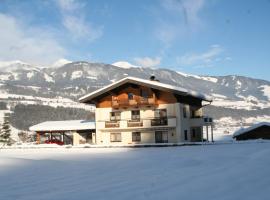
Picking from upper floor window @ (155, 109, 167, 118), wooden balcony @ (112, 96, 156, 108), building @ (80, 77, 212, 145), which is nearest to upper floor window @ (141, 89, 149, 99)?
building @ (80, 77, 212, 145)

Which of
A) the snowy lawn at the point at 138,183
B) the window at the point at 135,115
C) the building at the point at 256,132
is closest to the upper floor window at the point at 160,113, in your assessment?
the window at the point at 135,115

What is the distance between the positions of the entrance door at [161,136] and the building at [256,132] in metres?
10.7

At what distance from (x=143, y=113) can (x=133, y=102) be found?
1654 millimetres

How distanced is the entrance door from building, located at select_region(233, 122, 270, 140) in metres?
10.7

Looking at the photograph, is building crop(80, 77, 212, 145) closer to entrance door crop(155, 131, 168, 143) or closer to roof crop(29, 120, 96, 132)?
entrance door crop(155, 131, 168, 143)

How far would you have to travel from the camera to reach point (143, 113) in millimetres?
44531

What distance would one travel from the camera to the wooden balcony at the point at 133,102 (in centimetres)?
4369

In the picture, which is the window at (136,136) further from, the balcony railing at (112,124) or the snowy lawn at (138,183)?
the snowy lawn at (138,183)

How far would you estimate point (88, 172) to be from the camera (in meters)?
16.3

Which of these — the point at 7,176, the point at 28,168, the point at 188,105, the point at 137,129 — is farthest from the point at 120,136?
the point at 7,176

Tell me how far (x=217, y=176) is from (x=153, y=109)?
3039 centimetres

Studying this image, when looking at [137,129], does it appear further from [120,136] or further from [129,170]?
[129,170]

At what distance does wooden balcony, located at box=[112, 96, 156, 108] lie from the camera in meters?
43.7

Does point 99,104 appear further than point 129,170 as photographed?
Yes
